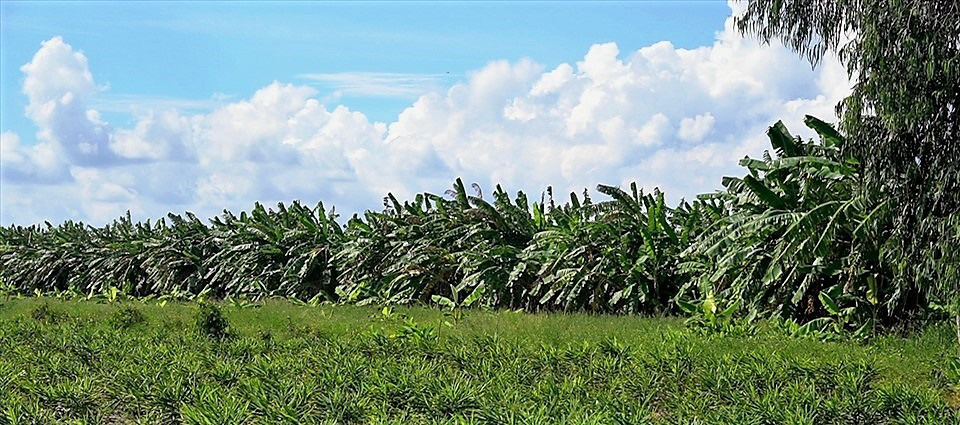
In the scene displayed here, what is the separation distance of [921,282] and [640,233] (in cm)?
493

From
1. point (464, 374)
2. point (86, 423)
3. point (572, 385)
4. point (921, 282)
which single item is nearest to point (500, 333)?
point (464, 374)

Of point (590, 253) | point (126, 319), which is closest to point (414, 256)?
point (590, 253)

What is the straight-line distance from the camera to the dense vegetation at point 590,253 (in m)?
10.9

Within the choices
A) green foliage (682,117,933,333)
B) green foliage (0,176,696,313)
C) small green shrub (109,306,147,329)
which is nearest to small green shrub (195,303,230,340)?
small green shrub (109,306,147,329)

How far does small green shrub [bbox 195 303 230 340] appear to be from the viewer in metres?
10.5

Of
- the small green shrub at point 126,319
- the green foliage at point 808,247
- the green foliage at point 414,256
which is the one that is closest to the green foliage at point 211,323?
the small green shrub at point 126,319

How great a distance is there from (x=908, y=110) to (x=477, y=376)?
4.03 m

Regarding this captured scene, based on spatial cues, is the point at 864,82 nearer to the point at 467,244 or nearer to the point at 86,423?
the point at 86,423

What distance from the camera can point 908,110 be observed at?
8016mm

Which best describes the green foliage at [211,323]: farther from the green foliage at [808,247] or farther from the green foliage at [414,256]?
the green foliage at [808,247]

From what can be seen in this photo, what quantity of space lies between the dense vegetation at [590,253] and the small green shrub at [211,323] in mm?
3876

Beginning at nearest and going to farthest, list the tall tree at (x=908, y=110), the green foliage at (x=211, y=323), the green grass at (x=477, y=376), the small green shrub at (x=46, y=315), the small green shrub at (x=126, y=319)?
the green grass at (x=477, y=376), the tall tree at (x=908, y=110), the green foliage at (x=211, y=323), the small green shrub at (x=126, y=319), the small green shrub at (x=46, y=315)

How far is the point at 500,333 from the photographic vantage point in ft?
34.8

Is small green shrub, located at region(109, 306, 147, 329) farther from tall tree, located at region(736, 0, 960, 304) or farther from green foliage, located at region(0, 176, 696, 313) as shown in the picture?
tall tree, located at region(736, 0, 960, 304)
